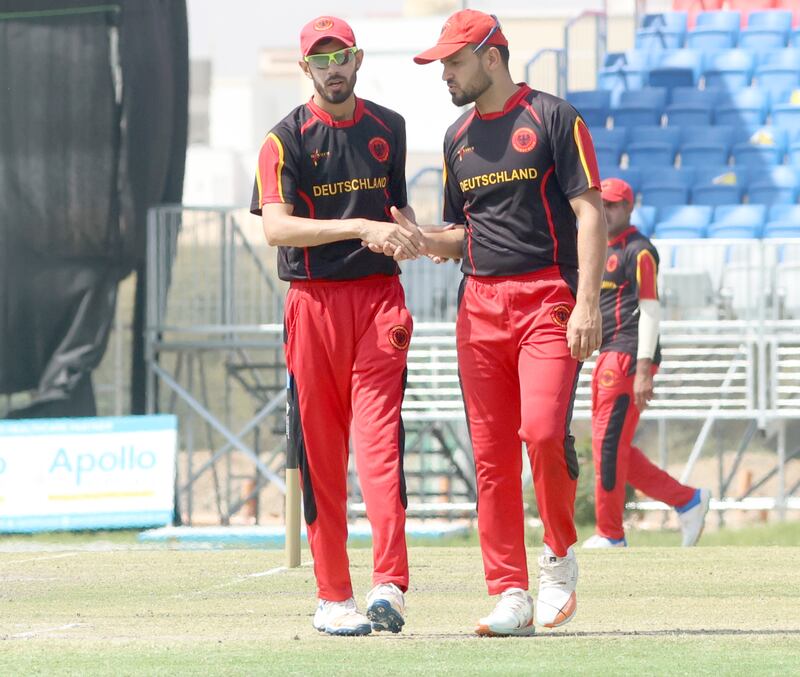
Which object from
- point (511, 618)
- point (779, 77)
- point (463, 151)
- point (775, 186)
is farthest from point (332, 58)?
point (779, 77)

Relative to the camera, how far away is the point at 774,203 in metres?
21.5

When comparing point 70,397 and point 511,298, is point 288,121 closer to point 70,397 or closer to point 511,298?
point 511,298

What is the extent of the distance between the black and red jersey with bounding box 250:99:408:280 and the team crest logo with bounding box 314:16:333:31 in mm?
268

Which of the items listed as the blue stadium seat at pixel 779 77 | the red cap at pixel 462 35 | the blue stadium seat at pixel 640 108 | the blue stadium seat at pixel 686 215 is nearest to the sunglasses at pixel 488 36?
the red cap at pixel 462 35

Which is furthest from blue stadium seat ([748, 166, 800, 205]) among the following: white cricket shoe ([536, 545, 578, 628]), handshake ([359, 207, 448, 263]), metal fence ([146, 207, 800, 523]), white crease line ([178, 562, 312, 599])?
handshake ([359, 207, 448, 263])

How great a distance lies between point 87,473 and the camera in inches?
589

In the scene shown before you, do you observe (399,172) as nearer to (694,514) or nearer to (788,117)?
(694,514)

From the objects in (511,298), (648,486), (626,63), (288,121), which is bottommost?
(648,486)

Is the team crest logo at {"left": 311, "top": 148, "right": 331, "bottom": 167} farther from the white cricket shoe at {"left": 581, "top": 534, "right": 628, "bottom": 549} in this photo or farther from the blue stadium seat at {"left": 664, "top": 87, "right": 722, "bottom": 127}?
the blue stadium seat at {"left": 664, "top": 87, "right": 722, "bottom": 127}

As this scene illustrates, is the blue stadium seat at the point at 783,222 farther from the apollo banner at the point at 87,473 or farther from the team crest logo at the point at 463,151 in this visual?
the team crest logo at the point at 463,151

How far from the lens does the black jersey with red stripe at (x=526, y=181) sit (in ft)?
20.9

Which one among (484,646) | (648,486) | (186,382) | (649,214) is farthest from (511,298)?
(649,214)

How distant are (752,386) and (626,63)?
922 centimetres

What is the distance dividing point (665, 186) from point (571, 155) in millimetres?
15549
